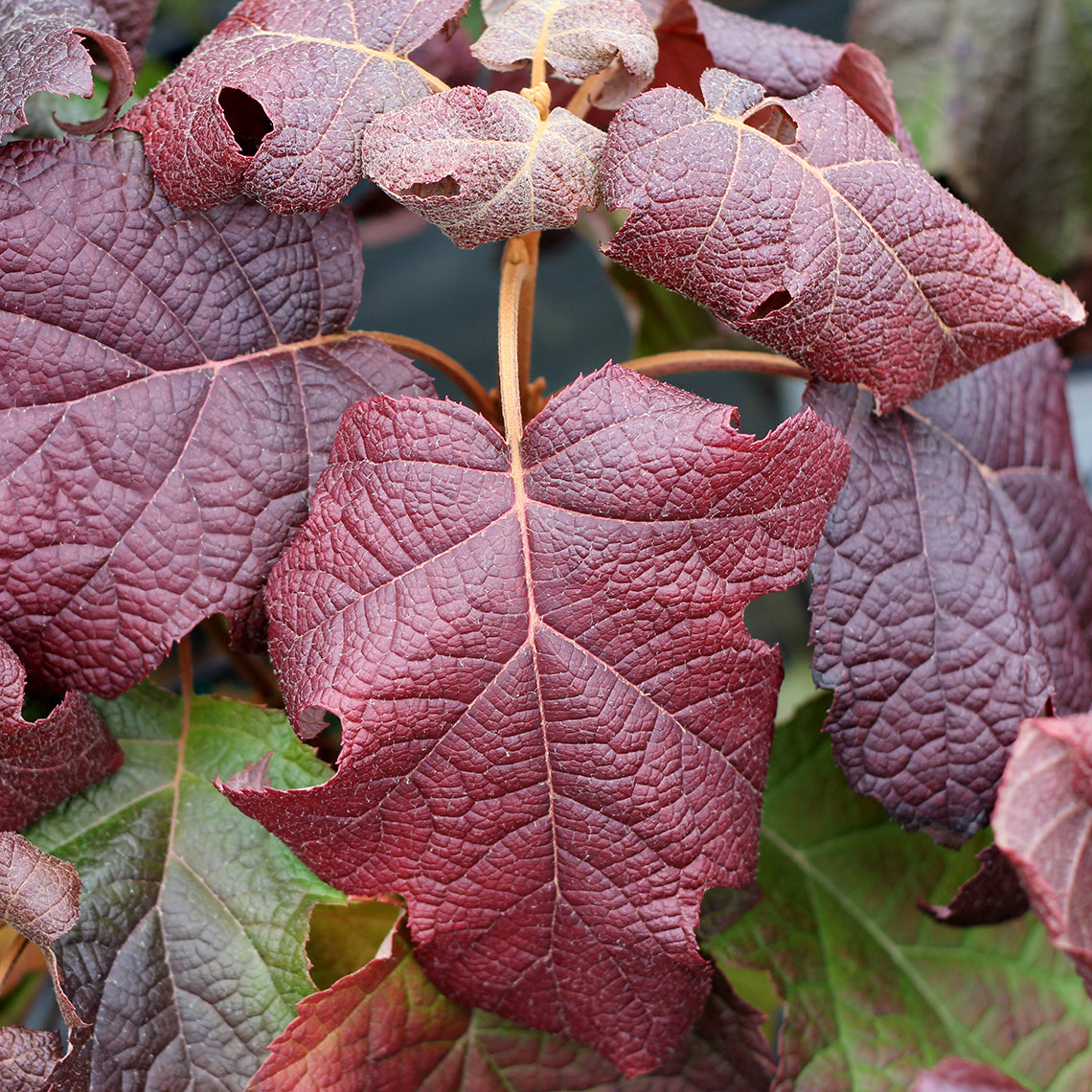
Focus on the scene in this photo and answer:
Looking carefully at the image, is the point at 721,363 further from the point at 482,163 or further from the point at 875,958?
the point at 875,958

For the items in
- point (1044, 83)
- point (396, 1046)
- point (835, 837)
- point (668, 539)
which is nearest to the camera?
point (668, 539)

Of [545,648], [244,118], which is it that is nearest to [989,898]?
[545,648]

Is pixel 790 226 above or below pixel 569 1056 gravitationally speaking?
above

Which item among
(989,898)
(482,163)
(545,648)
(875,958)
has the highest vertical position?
(482,163)

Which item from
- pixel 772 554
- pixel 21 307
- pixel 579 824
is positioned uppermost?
pixel 21 307

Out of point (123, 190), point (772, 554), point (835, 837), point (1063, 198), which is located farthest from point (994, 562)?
point (1063, 198)

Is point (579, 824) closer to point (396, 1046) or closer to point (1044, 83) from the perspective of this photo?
point (396, 1046)
